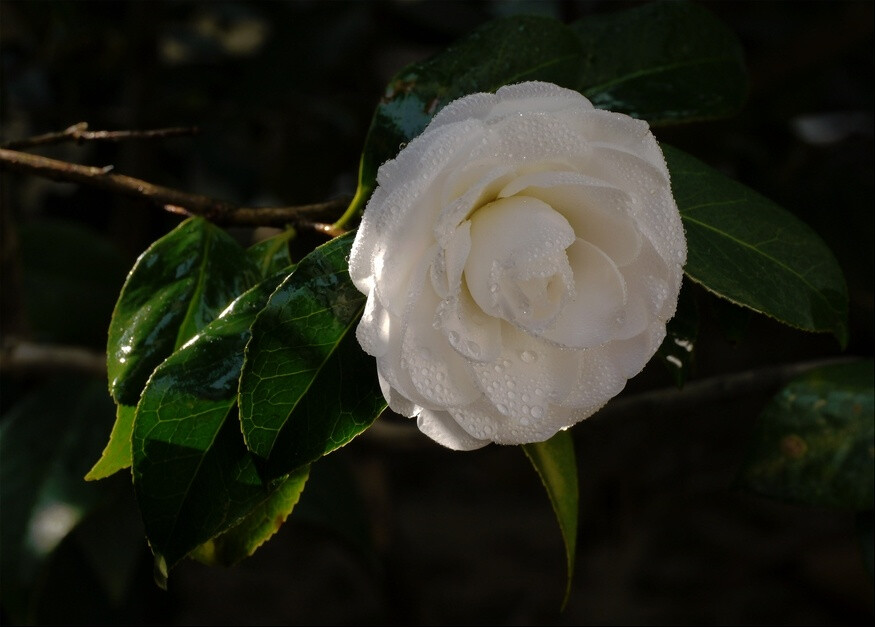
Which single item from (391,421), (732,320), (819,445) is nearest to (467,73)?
(732,320)

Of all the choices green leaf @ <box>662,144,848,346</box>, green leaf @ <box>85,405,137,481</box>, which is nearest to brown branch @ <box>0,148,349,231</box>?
green leaf @ <box>85,405,137,481</box>

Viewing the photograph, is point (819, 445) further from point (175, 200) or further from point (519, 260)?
point (175, 200)

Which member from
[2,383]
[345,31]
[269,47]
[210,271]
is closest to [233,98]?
[269,47]

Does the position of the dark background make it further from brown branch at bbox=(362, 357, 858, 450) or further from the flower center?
the flower center

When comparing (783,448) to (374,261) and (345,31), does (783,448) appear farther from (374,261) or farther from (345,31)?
(345,31)

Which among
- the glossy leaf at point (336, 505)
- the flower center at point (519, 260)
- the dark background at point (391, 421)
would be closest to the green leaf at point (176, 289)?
the flower center at point (519, 260)

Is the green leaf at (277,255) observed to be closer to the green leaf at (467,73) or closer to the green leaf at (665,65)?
the green leaf at (467,73)
